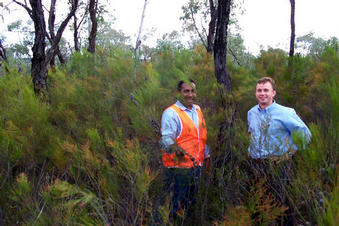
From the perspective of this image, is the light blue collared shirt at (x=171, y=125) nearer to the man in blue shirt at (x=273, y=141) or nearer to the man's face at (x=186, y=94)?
the man's face at (x=186, y=94)

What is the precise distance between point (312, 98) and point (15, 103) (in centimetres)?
300

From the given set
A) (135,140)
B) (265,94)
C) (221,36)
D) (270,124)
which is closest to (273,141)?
(270,124)

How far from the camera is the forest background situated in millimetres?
1682

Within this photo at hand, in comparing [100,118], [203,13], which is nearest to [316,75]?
[100,118]

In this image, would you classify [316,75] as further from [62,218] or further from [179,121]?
[62,218]

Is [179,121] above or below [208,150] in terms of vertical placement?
above

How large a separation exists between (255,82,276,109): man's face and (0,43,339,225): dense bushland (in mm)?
264

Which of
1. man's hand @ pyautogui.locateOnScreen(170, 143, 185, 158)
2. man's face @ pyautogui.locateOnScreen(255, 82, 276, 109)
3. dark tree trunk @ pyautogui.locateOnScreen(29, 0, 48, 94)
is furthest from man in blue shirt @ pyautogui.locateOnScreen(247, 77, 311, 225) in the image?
dark tree trunk @ pyautogui.locateOnScreen(29, 0, 48, 94)

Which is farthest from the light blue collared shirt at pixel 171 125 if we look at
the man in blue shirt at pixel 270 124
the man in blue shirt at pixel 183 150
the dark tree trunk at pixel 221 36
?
the dark tree trunk at pixel 221 36

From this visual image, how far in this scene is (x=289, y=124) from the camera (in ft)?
7.83

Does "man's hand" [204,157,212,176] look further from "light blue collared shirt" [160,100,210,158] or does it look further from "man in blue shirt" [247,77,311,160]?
"man in blue shirt" [247,77,311,160]

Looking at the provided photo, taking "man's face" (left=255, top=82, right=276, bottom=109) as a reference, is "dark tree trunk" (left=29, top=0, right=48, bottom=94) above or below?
above

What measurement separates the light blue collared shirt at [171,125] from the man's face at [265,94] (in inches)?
23.4

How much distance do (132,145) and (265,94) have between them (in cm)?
144
